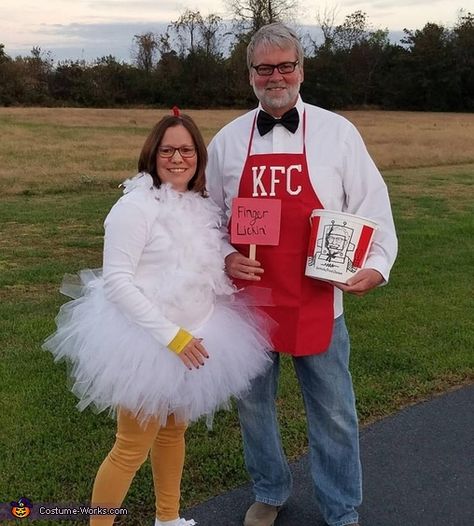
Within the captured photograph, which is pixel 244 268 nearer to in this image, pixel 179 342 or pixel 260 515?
pixel 179 342

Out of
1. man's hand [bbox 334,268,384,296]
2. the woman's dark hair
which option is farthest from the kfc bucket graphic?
the woman's dark hair

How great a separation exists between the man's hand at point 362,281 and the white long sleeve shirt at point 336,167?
3cm

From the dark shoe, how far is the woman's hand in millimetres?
967

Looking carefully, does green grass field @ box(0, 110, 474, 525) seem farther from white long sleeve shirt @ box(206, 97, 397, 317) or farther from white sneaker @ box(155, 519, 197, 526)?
white long sleeve shirt @ box(206, 97, 397, 317)

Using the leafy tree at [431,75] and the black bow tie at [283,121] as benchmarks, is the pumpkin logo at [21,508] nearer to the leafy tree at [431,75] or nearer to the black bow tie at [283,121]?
the black bow tie at [283,121]

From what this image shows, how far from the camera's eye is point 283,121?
9.27ft

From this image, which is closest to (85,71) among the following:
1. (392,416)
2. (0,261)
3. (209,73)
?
(209,73)

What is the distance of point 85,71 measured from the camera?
58750mm

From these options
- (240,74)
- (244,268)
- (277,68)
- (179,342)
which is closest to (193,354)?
(179,342)

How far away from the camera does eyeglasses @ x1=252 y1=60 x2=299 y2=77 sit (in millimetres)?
2758

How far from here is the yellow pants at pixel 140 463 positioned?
271 centimetres

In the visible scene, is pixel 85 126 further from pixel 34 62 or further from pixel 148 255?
→ pixel 148 255

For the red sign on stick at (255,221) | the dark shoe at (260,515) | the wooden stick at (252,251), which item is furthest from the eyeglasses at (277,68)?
the dark shoe at (260,515)

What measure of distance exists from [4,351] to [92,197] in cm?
916
